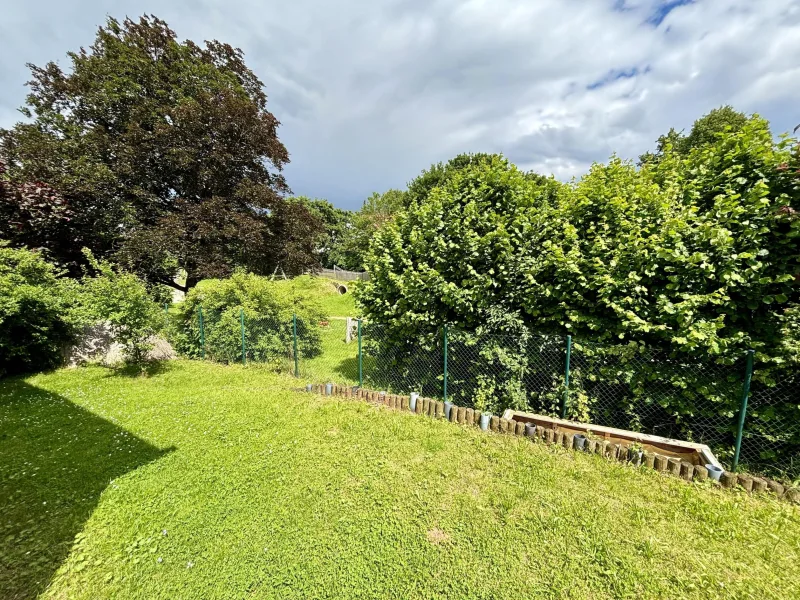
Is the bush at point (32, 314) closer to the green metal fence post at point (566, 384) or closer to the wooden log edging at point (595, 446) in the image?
the wooden log edging at point (595, 446)

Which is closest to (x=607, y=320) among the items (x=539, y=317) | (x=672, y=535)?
(x=539, y=317)

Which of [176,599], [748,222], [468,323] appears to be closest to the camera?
[176,599]

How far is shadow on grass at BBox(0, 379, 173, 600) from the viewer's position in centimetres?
240

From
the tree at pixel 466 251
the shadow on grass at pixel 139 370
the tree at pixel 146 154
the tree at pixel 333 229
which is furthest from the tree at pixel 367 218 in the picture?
the tree at pixel 466 251

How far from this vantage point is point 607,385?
4125mm

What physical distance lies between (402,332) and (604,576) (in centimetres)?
392

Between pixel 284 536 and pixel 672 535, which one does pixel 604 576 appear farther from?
pixel 284 536

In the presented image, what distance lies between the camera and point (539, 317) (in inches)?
179

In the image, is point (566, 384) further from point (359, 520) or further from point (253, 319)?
point (253, 319)

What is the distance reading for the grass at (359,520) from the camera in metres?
2.20

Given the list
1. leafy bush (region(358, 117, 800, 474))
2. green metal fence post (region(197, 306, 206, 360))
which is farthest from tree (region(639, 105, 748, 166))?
green metal fence post (region(197, 306, 206, 360))

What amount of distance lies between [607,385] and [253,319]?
7519 millimetres

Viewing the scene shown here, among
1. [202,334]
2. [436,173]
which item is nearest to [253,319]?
[202,334]

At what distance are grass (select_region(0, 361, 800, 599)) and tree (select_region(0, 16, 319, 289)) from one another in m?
7.01
